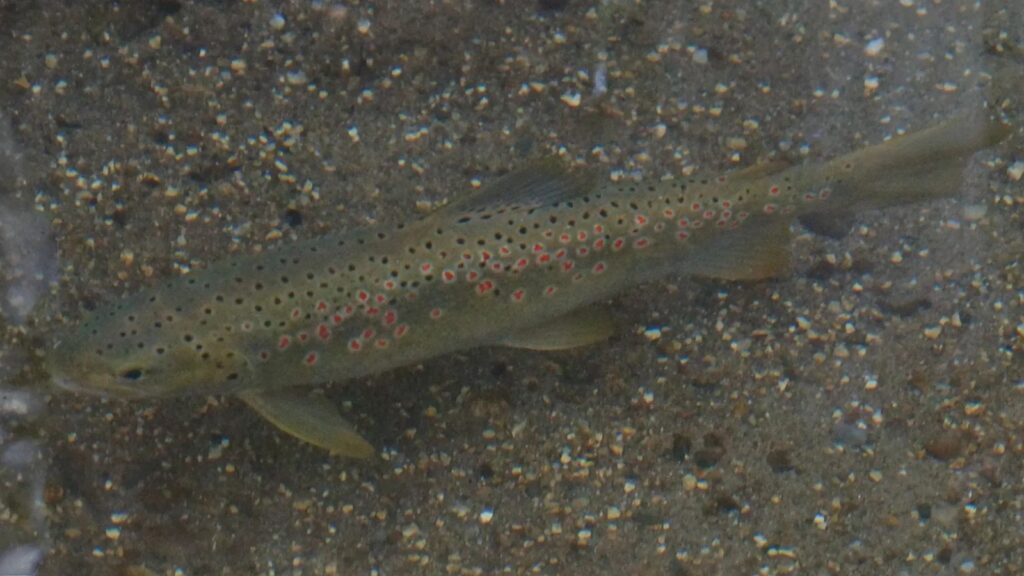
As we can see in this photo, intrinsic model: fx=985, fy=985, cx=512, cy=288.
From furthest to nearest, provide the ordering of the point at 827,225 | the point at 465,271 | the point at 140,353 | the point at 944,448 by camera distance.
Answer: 1. the point at 827,225
2. the point at 944,448
3. the point at 465,271
4. the point at 140,353

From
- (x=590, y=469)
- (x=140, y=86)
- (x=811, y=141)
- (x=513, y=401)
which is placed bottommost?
(x=590, y=469)

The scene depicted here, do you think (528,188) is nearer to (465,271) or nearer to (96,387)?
(465,271)

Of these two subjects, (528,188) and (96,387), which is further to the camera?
(528,188)

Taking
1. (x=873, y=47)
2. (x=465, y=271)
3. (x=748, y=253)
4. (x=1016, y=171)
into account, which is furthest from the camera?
(x=873, y=47)

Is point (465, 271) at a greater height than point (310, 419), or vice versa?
point (465, 271)

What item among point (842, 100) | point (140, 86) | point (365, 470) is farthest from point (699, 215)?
point (140, 86)

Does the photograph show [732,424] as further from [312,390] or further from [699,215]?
[312,390]

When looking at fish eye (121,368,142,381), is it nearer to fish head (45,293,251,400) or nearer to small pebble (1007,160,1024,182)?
fish head (45,293,251,400)

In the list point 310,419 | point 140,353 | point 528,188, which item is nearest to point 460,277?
point 528,188

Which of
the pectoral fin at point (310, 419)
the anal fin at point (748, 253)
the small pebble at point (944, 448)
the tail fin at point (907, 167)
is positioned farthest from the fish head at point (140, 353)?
the small pebble at point (944, 448)
